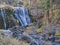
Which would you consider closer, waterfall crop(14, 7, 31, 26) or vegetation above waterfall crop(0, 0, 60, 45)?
vegetation above waterfall crop(0, 0, 60, 45)

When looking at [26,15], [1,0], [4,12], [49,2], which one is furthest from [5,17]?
[1,0]

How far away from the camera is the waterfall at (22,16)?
20.2 meters

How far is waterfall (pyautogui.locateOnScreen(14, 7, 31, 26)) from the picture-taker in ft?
66.1

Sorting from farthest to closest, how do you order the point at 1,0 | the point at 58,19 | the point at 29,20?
the point at 1,0
the point at 29,20
the point at 58,19

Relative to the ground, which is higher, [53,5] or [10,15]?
[53,5]

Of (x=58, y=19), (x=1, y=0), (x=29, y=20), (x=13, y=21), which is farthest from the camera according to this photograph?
(x=1, y=0)

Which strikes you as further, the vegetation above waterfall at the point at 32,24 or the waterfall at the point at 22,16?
the waterfall at the point at 22,16

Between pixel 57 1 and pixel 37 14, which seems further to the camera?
pixel 37 14

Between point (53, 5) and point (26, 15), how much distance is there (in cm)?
638

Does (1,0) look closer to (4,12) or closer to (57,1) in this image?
(4,12)

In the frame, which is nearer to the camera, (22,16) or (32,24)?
(32,24)

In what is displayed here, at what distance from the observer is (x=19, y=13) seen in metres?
20.7

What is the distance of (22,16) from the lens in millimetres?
20719

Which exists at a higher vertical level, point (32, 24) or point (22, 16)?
point (22, 16)
